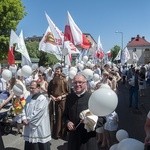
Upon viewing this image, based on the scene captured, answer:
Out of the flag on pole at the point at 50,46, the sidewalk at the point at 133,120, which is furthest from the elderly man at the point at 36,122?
the flag on pole at the point at 50,46

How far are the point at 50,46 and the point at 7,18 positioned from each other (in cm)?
2127

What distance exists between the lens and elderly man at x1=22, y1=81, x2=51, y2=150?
645cm

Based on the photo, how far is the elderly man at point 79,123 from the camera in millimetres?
5266

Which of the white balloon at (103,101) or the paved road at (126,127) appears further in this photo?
the paved road at (126,127)

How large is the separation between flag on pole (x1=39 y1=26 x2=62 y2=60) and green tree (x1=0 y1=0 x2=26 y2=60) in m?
20.0

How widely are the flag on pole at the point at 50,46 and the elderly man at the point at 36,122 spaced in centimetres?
866

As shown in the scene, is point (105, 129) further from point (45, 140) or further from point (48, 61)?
point (48, 61)

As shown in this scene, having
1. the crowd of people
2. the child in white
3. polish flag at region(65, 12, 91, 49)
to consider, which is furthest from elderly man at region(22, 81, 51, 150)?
polish flag at region(65, 12, 91, 49)

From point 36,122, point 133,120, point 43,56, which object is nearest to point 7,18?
point 133,120

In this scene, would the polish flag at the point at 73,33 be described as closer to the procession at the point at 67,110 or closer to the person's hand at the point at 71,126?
the procession at the point at 67,110

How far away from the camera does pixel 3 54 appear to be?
35.6 m

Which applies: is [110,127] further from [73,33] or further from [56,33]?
[56,33]

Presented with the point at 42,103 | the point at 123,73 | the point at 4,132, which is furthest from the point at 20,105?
the point at 123,73

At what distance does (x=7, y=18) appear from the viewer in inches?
1399
